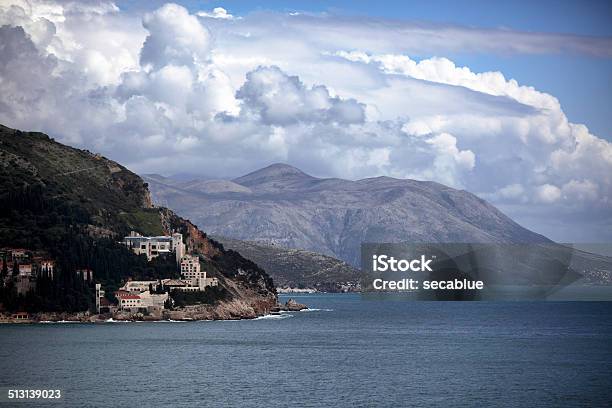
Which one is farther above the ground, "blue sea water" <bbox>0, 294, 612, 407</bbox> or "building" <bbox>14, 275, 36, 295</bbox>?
"building" <bbox>14, 275, 36, 295</bbox>

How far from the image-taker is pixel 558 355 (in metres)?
141

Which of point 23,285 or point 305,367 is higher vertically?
point 23,285

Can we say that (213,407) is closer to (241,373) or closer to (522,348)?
(241,373)

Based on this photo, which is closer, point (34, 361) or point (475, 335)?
point (34, 361)

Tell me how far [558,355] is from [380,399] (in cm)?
4988

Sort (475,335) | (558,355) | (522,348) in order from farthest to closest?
(475,335), (522,348), (558,355)

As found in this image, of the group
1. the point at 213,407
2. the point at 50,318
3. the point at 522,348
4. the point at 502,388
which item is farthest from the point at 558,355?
the point at 50,318

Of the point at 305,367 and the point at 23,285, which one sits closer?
the point at 305,367

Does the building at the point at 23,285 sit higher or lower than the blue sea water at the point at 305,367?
higher

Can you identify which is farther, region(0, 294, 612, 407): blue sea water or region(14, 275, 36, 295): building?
region(14, 275, 36, 295): building

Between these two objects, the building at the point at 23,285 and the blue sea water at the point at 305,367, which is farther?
the building at the point at 23,285

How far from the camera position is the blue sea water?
99.0 metres

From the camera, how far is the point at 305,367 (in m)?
126

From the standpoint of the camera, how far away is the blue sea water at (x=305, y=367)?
99.0 m
